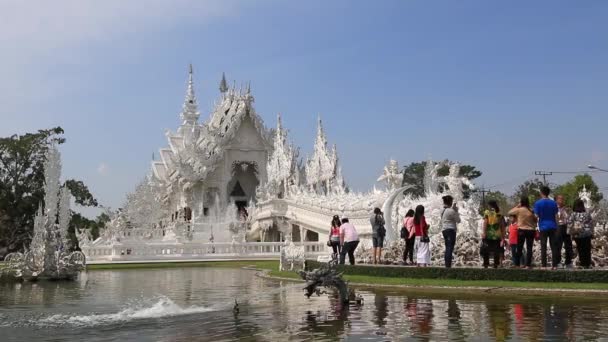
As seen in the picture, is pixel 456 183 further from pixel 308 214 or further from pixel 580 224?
pixel 308 214

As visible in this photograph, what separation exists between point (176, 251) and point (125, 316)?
26038 millimetres

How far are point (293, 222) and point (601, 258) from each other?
28373 mm

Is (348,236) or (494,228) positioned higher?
(494,228)

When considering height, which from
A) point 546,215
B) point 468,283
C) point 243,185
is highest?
point 243,185

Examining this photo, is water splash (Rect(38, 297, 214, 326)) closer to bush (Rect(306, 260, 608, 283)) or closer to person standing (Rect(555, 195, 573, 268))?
bush (Rect(306, 260, 608, 283))

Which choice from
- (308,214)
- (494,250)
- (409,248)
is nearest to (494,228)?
(494,250)

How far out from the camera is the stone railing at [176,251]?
112 ft

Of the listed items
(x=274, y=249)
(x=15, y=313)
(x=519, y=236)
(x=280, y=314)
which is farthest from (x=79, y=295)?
(x=274, y=249)

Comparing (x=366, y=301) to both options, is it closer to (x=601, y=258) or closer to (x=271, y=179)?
(x=601, y=258)

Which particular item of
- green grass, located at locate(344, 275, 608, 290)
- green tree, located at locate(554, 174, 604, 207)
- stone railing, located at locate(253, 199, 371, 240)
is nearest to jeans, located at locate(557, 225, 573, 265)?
green grass, located at locate(344, 275, 608, 290)

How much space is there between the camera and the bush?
40.6ft

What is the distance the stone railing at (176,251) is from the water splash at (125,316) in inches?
874

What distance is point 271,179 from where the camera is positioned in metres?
47.9

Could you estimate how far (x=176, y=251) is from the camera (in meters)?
35.8
